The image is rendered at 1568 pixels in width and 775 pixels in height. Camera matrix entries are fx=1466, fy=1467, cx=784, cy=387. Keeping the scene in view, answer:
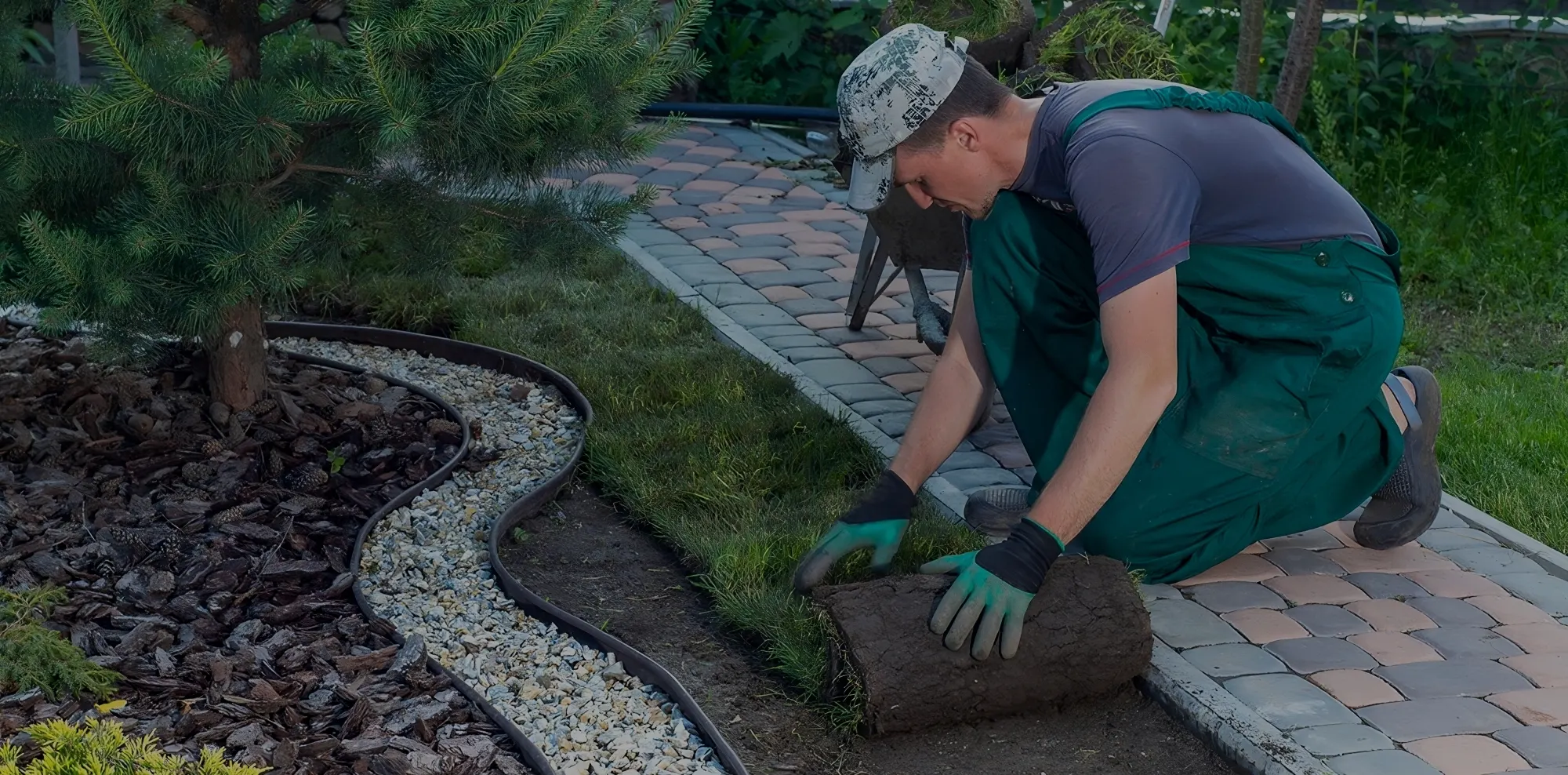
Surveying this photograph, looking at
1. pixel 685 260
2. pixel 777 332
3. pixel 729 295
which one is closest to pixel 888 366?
pixel 777 332

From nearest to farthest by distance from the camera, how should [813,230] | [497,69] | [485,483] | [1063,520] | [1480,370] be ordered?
[1063,520]
[497,69]
[485,483]
[1480,370]
[813,230]

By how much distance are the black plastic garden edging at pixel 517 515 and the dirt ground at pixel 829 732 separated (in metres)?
0.10

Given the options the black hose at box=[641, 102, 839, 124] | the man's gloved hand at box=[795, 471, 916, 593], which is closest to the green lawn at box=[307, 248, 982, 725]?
the man's gloved hand at box=[795, 471, 916, 593]

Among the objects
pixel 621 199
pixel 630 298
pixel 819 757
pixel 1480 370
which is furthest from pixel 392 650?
pixel 1480 370

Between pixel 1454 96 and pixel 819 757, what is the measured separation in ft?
20.2

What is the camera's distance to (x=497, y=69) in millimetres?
3275

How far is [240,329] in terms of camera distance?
4.08 metres

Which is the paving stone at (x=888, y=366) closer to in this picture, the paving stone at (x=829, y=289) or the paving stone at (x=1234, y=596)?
the paving stone at (x=829, y=289)

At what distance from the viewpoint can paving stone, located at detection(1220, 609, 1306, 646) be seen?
130 inches

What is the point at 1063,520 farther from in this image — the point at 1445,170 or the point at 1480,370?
the point at 1445,170

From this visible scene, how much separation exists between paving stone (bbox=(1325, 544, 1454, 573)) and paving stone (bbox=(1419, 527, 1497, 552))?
0.14 feet

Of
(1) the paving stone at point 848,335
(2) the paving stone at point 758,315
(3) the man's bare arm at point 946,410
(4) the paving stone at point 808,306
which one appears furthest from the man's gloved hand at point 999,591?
(4) the paving stone at point 808,306

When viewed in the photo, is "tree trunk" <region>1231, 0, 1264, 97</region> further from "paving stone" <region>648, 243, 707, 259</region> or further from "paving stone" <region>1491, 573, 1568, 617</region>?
"paving stone" <region>1491, 573, 1568, 617</region>

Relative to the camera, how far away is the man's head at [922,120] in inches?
112
